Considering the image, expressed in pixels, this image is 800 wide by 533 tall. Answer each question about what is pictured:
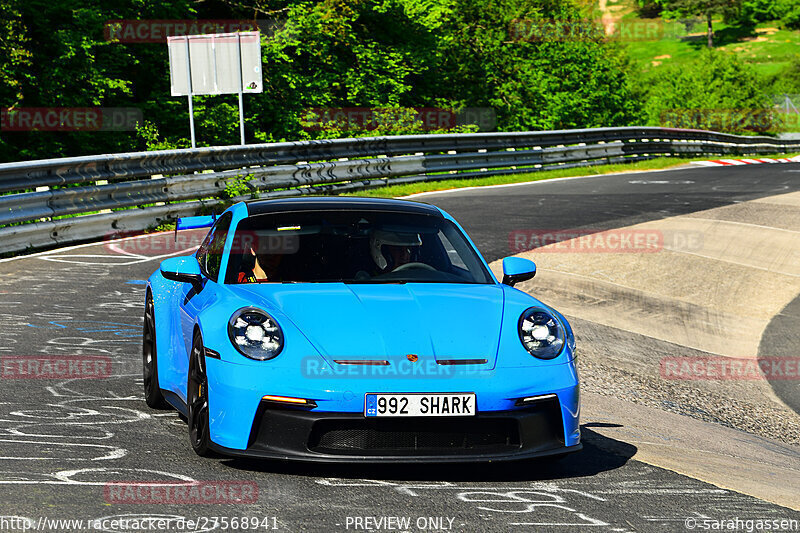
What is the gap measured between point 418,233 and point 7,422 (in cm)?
251

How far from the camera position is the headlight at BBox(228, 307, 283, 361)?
15.7 feet

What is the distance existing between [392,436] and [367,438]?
111 mm

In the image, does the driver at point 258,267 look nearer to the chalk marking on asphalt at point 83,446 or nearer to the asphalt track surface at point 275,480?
the asphalt track surface at point 275,480

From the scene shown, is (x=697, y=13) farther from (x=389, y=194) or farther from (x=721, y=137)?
(x=389, y=194)

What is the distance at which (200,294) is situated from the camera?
18.7ft

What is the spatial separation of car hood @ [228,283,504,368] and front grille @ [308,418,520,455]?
0.30m

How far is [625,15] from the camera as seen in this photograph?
196 m

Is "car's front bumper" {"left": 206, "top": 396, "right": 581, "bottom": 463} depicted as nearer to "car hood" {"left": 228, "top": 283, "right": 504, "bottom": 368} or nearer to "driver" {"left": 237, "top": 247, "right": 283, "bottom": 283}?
"car hood" {"left": 228, "top": 283, "right": 504, "bottom": 368}

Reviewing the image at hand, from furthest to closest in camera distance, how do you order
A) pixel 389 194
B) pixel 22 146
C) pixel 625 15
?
pixel 625 15, pixel 22 146, pixel 389 194

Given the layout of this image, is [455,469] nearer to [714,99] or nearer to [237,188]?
[237,188]

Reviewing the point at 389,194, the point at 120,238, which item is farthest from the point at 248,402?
the point at 389,194

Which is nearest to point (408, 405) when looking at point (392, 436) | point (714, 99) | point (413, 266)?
point (392, 436)

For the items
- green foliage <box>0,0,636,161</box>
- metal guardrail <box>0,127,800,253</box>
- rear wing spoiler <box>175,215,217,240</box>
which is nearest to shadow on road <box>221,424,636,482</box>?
rear wing spoiler <box>175,215,217,240</box>

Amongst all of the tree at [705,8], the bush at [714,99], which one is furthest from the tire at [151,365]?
the tree at [705,8]
